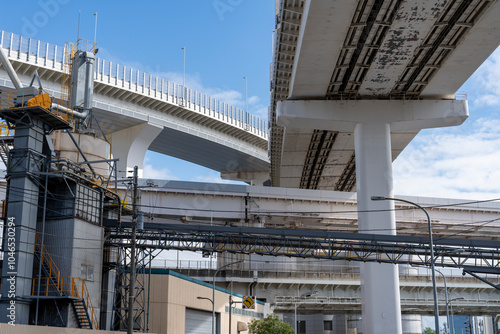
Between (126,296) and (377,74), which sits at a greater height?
(377,74)

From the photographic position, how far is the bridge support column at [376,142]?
44.9 metres

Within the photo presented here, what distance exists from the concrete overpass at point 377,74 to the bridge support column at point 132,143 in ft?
64.8

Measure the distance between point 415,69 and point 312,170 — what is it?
30978mm

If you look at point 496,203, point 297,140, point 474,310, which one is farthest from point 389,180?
point 474,310

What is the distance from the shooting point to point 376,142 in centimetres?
4841

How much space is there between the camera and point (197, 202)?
60.0 meters

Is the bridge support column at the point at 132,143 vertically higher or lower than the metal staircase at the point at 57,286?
higher

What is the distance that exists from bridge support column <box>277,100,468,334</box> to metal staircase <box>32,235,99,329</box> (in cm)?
2141

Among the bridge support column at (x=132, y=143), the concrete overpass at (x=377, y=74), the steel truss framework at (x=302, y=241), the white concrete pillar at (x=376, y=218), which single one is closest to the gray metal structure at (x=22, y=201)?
the steel truss framework at (x=302, y=241)

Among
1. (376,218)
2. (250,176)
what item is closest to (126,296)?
(376,218)

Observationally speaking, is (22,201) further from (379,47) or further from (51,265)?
(379,47)

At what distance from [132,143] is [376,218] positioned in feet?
112

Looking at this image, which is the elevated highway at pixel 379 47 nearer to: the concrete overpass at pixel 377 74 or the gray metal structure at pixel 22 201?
the concrete overpass at pixel 377 74

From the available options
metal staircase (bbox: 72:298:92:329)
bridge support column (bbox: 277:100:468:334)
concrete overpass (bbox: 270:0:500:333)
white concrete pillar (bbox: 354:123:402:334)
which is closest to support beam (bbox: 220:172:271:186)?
concrete overpass (bbox: 270:0:500:333)
